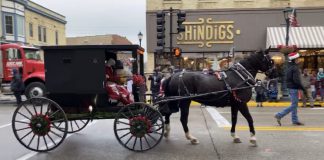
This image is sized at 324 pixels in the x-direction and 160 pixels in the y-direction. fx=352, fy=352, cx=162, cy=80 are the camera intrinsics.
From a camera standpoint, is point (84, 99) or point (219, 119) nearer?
point (84, 99)

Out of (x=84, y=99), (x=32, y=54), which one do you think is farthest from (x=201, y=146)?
(x=32, y=54)

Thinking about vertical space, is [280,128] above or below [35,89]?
below

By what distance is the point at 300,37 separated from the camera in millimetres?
21062

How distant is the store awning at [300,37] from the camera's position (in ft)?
67.5

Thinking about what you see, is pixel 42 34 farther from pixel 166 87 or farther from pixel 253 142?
pixel 253 142

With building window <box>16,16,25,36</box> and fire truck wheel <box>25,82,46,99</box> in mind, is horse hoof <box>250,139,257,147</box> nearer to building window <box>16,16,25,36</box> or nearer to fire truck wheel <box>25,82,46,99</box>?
fire truck wheel <box>25,82,46,99</box>

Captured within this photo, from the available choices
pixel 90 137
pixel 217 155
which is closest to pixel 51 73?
pixel 90 137

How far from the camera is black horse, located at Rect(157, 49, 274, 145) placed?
7.19 m

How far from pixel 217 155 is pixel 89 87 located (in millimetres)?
2798

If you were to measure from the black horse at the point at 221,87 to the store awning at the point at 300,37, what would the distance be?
1403cm

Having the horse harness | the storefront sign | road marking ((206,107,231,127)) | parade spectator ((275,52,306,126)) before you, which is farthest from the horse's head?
the storefront sign

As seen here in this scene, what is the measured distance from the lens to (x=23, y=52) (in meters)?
16.6

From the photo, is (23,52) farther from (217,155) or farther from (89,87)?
(217,155)

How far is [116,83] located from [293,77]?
4.86 meters
